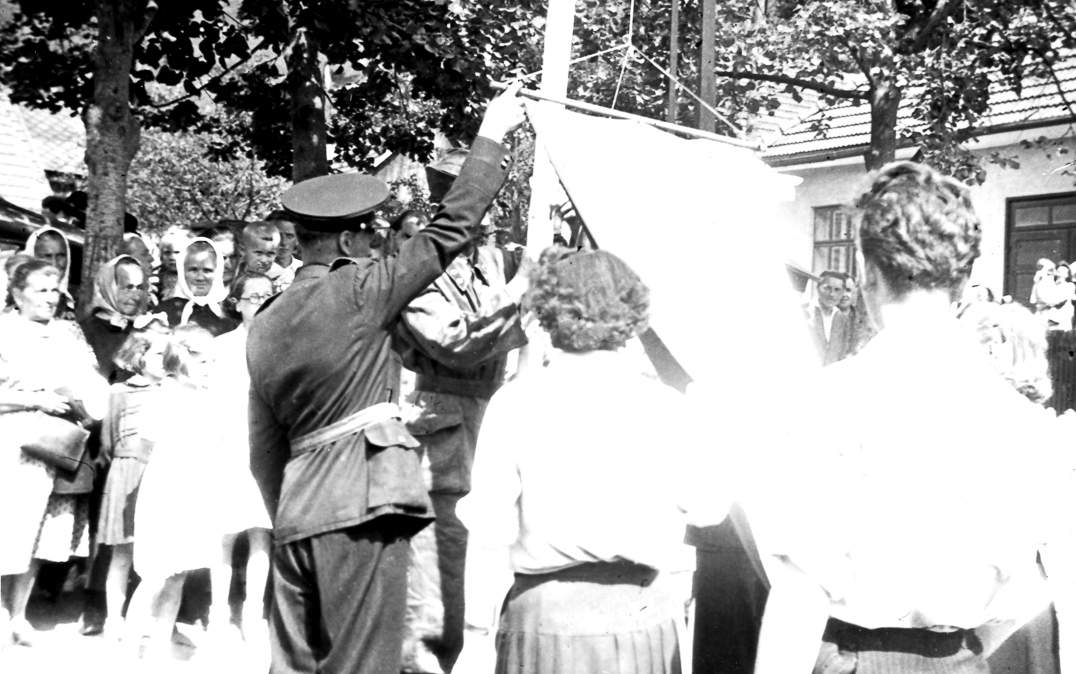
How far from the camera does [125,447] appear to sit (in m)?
6.12

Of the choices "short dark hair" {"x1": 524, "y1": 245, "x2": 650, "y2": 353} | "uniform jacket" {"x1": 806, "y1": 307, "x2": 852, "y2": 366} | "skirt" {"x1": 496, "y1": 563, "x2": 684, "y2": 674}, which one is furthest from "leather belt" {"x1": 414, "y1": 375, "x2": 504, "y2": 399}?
"uniform jacket" {"x1": 806, "y1": 307, "x2": 852, "y2": 366}

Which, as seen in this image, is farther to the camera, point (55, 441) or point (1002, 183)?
point (1002, 183)

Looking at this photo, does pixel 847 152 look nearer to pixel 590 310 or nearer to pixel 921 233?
pixel 590 310

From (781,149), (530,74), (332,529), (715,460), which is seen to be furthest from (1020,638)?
(781,149)

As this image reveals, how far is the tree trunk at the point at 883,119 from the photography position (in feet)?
40.8

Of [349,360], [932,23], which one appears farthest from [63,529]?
[932,23]

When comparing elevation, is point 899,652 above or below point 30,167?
below

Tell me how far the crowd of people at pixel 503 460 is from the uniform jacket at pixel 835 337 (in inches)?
115

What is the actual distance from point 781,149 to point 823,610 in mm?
19422

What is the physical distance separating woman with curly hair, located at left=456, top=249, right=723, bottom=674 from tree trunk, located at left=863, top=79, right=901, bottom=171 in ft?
32.6

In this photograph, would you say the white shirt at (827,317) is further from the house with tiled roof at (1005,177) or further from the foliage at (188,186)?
the foliage at (188,186)

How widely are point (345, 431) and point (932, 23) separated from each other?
414 inches

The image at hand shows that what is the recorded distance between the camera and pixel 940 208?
2297 mm

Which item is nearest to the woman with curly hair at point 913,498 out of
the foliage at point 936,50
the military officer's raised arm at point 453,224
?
the military officer's raised arm at point 453,224
